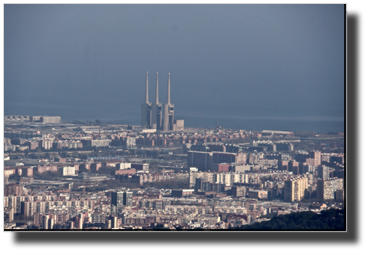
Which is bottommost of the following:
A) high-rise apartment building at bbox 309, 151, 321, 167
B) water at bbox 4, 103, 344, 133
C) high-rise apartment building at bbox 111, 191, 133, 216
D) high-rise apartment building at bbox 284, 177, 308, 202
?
high-rise apartment building at bbox 111, 191, 133, 216

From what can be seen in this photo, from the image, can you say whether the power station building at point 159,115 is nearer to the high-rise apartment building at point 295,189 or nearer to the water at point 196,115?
the water at point 196,115

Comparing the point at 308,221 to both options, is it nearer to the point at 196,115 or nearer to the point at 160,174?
the point at 160,174

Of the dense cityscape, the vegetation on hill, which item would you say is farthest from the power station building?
the vegetation on hill

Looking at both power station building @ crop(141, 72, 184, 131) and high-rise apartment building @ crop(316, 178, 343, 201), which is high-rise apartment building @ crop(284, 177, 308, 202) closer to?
high-rise apartment building @ crop(316, 178, 343, 201)

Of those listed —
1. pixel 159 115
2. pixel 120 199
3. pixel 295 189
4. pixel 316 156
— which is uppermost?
pixel 159 115

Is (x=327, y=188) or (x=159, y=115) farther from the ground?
(x=159, y=115)

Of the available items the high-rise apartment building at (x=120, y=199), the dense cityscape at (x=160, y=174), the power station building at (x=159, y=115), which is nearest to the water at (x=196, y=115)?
the power station building at (x=159, y=115)

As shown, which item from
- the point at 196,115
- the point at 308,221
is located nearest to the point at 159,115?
the point at 196,115
